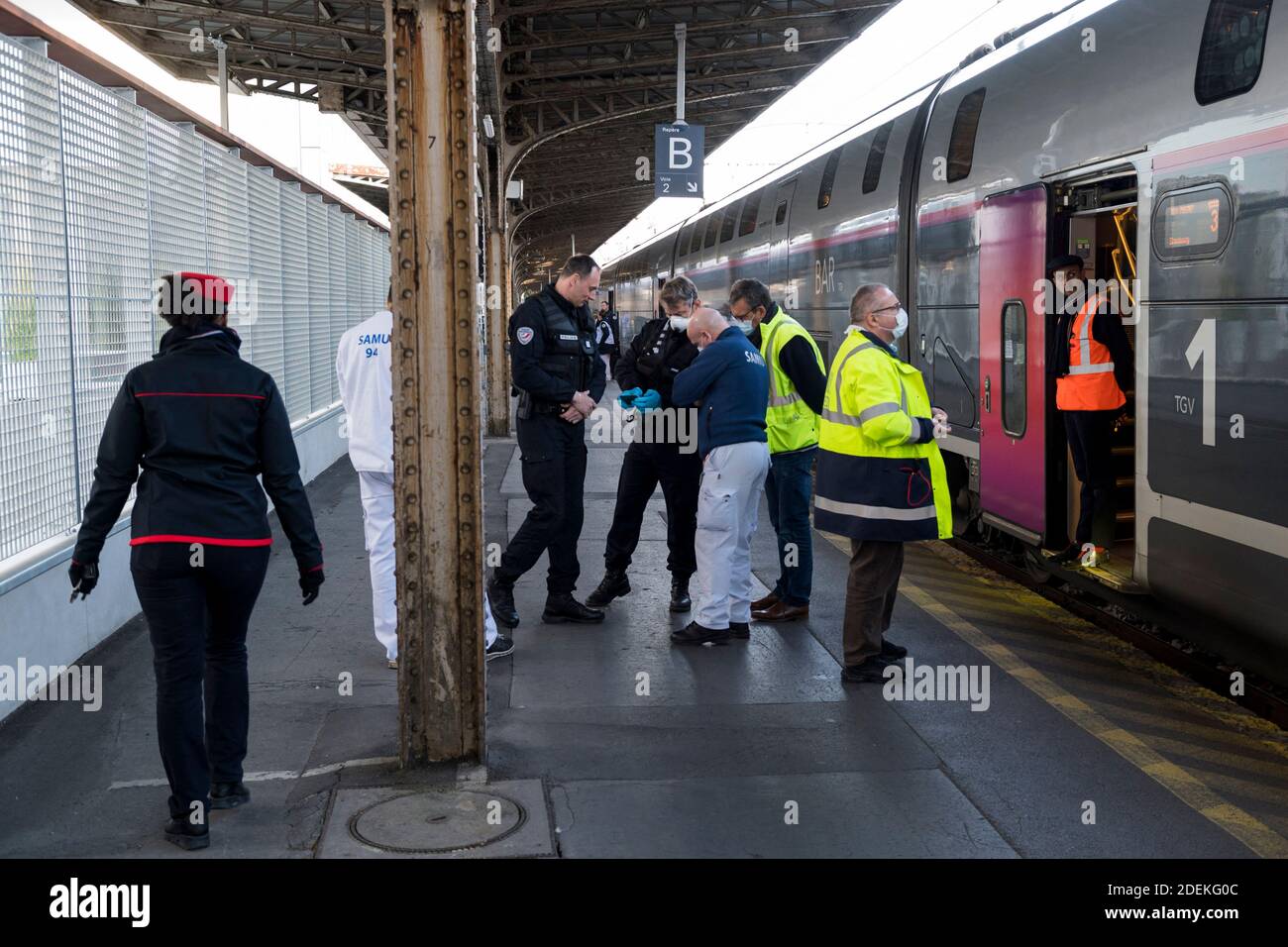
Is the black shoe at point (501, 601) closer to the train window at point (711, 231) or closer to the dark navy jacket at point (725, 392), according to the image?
the dark navy jacket at point (725, 392)

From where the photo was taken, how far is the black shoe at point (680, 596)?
297 inches

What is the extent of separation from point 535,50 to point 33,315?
43.9ft

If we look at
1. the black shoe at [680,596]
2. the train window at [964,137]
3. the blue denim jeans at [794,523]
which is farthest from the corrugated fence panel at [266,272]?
the train window at [964,137]

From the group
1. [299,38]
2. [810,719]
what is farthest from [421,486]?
[299,38]

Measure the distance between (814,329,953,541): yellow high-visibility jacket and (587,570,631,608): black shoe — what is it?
2068mm

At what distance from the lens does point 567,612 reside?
7250mm

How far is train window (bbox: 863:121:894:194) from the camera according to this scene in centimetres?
1089

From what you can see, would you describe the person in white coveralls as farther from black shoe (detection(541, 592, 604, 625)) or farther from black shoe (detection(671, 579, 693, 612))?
black shoe (detection(671, 579, 693, 612))

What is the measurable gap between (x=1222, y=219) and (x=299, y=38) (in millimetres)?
15191

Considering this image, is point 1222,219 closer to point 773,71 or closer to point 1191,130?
point 1191,130

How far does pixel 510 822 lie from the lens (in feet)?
14.0
